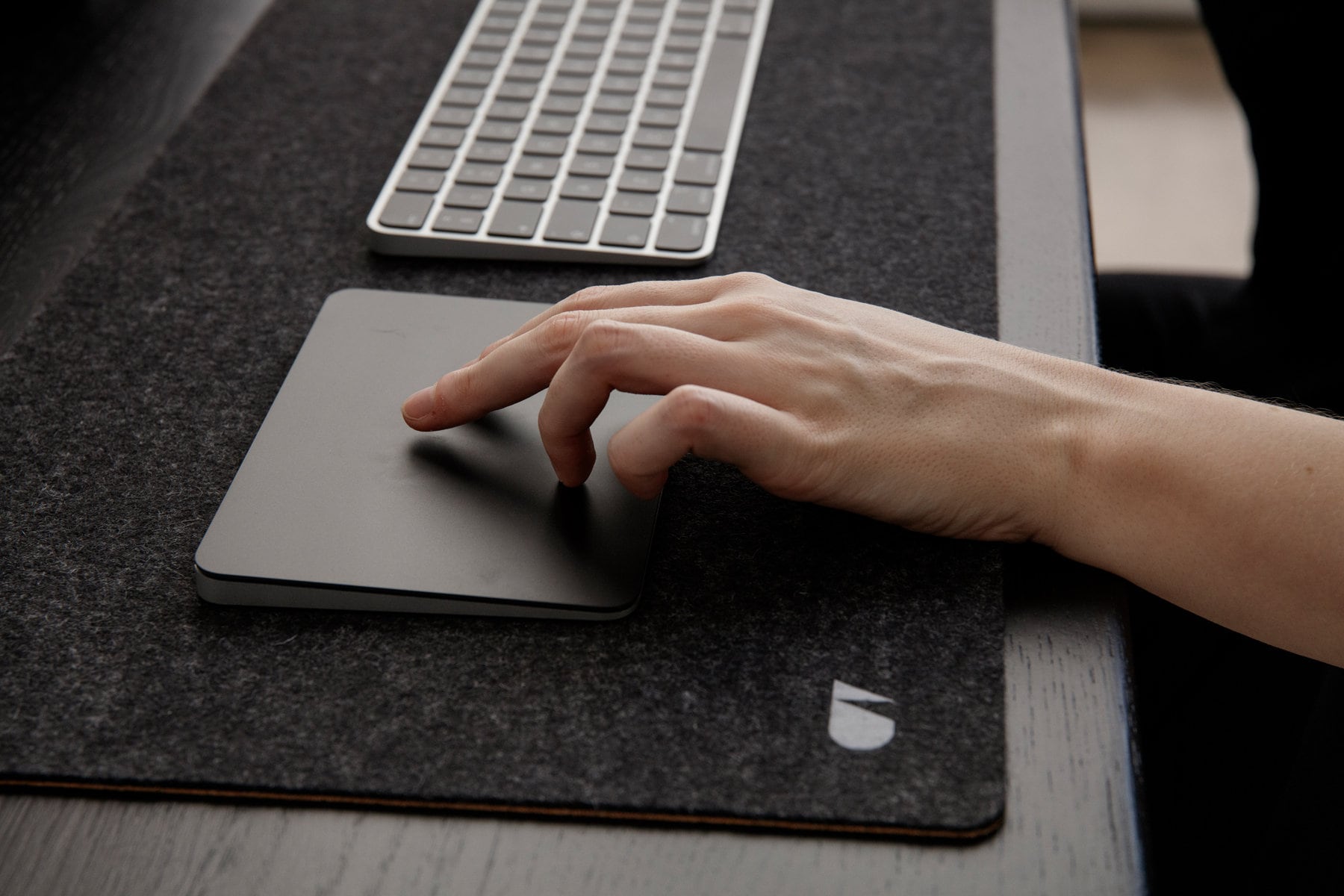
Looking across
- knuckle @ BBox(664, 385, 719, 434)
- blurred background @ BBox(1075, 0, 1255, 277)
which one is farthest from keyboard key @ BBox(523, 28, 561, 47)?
blurred background @ BBox(1075, 0, 1255, 277)

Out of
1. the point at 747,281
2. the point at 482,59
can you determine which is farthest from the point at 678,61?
the point at 747,281

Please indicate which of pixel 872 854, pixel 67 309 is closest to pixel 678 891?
pixel 872 854

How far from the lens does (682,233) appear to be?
0.55 m

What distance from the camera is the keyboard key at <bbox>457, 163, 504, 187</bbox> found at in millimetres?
567

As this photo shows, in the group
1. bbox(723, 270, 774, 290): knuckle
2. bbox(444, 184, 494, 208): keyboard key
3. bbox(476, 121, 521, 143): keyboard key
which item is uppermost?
bbox(723, 270, 774, 290): knuckle

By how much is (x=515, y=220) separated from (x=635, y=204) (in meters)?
0.07

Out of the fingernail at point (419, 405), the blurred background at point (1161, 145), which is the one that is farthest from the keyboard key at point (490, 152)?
the blurred background at point (1161, 145)

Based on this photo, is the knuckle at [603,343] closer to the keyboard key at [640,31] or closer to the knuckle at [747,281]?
the knuckle at [747,281]

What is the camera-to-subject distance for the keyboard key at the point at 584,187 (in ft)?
1.84

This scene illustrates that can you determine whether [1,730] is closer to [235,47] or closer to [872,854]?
[872,854]

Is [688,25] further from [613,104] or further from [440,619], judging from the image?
[440,619]

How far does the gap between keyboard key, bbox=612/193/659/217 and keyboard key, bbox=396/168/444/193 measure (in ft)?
0.33

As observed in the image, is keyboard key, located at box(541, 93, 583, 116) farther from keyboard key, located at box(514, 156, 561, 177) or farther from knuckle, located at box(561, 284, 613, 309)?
knuckle, located at box(561, 284, 613, 309)

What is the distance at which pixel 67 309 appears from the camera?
514 millimetres
